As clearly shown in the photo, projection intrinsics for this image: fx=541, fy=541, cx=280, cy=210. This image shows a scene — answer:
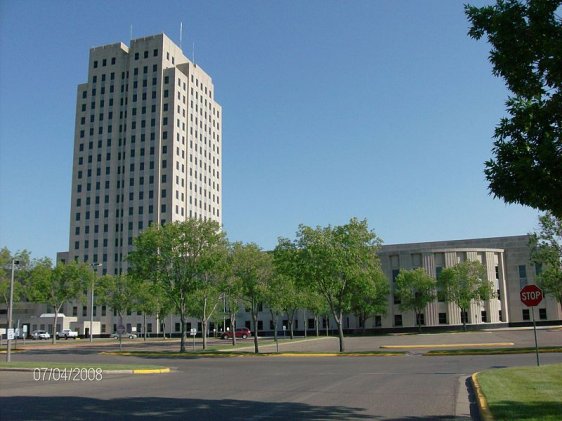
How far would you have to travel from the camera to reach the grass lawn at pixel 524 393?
10.5m

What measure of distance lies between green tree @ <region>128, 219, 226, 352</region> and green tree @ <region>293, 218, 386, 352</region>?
25.3ft

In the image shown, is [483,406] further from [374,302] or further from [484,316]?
[484,316]

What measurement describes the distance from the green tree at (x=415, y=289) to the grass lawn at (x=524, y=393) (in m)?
62.4

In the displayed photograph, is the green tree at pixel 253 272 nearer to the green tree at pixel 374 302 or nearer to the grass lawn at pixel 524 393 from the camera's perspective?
the grass lawn at pixel 524 393

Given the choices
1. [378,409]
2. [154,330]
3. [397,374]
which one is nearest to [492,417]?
→ [378,409]

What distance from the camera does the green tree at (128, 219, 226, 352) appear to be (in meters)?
43.3

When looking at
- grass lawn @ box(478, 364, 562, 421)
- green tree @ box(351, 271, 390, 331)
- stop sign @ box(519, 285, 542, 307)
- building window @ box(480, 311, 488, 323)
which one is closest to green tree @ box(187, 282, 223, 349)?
green tree @ box(351, 271, 390, 331)

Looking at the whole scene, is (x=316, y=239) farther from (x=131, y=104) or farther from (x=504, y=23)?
(x=131, y=104)

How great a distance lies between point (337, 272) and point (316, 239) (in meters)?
2.91

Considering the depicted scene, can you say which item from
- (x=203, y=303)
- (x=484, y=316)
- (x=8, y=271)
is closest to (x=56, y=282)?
(x=8, y=271)
